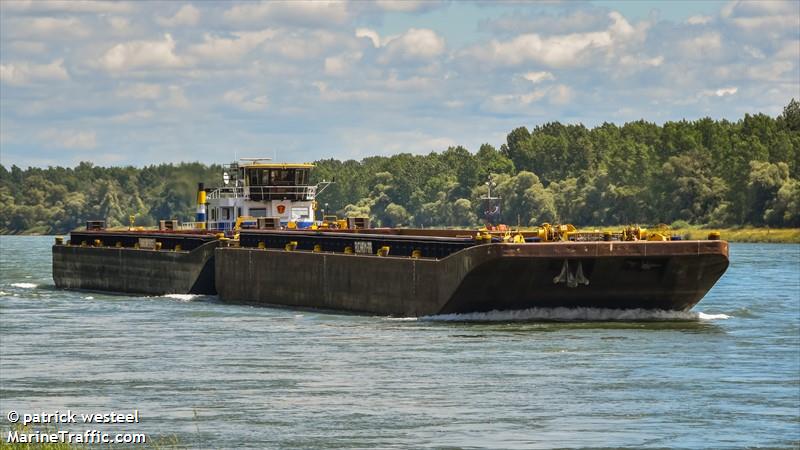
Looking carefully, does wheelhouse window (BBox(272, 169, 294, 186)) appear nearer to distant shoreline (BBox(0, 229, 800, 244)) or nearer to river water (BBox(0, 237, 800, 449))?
river water (BBox(0, 237, 800, 449))

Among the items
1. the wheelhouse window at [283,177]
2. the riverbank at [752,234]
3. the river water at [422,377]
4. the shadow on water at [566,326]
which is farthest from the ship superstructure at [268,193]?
the riverbank at [752,234]

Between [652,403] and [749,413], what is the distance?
226 cm

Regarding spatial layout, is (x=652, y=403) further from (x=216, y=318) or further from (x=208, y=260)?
(x=208, y=260)

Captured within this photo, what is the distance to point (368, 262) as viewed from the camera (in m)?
56.7

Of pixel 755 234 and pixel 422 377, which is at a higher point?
pixel 755 234

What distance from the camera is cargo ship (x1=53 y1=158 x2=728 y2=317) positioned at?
48.8 metres

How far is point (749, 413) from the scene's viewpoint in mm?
33000

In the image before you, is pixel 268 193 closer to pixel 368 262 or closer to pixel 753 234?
pixel 368 262

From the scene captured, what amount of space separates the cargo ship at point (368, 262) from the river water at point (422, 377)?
41.1 inches

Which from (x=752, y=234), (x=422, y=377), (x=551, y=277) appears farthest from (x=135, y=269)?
(x=752, y=234)

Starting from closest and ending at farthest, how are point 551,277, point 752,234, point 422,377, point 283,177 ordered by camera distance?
point 422,377
point 551,277
point 283,177
point 752,234

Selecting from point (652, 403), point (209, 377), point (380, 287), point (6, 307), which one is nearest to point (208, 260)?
point (6, 307)

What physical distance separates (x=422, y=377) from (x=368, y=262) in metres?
18.8

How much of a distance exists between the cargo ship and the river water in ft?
3.43
